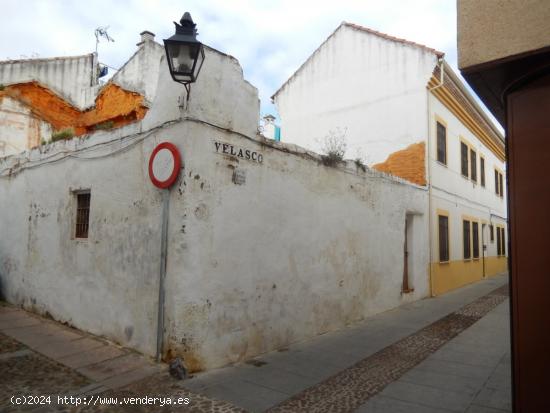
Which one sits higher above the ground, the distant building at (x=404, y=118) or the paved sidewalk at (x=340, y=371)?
the distant building at (x=404, y=118)

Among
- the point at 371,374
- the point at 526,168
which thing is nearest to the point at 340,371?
the point at 371,374

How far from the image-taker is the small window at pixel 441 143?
1237 cm

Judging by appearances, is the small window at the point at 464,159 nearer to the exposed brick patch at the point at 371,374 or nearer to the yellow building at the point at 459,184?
the yellow building at the point at 459,184

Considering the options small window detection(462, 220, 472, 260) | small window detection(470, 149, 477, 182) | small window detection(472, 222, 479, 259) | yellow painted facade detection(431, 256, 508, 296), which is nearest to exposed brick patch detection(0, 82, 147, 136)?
yellow painted facade detection(431, 256, 508, 296)

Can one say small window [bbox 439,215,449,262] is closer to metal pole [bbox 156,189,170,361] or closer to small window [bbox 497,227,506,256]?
small window [bbox 497,227,506,256]

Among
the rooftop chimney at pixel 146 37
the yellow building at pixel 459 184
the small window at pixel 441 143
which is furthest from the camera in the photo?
the small window at pixel 441 143

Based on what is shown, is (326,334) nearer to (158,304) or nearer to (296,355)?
(296,355)

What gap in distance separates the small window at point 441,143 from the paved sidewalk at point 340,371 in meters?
6.17

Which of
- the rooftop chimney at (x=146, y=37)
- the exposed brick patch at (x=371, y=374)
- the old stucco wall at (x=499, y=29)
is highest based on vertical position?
the rooftop chimney at (x=146, y=37)

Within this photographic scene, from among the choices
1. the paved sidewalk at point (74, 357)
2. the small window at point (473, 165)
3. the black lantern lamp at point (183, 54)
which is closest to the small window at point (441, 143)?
the small window at point (473, 165)

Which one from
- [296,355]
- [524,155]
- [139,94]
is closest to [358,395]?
[296,355]

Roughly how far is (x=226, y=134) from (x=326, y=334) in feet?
12.8

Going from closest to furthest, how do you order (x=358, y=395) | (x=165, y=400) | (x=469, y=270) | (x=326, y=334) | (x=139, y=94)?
(x=165, y=400)
(x=358, y=395)
(x=326, y=334)
(x=139, y=94)
(x=469, y=270)

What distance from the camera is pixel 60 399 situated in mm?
4016
